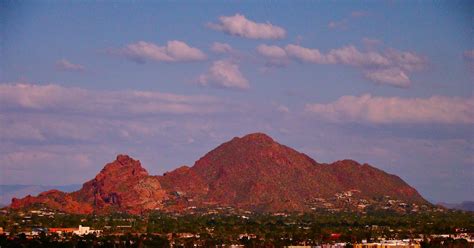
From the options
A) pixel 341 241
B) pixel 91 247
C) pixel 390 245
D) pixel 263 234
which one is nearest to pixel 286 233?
pixel 263 234

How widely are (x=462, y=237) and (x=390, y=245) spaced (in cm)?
2301

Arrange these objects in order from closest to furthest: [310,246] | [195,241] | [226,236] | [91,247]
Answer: [91,247]
[310,246]
[195,241]
[226,236]

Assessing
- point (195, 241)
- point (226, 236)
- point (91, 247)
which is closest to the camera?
point (91, 247)

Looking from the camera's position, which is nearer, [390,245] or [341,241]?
[390,245]

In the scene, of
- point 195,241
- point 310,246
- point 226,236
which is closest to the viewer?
point 310,246

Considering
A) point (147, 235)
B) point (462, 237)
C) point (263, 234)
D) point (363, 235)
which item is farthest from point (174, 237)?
point (462, 237)

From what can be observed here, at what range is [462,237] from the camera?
7367 inches

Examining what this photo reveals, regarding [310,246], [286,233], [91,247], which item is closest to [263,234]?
[286,233]

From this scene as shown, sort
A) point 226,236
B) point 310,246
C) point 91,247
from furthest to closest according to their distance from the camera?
point 226,236 → point 310,246 → point 91,247

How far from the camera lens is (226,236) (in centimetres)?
19350

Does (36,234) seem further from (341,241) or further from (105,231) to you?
(341,241)

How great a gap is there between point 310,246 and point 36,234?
46.5 metres

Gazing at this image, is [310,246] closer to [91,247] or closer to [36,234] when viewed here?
[91,247]

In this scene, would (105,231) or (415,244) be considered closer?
(415,244)
